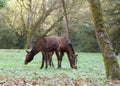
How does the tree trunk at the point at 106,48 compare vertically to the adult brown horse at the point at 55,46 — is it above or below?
above

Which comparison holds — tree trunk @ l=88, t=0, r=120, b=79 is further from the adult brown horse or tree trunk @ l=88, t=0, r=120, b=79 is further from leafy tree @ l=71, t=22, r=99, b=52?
leafy tree @ l=71, t=22, r=99, b=52

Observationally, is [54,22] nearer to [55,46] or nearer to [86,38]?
[86,38]

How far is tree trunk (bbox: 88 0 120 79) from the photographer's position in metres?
12.2

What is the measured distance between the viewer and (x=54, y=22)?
181 ft

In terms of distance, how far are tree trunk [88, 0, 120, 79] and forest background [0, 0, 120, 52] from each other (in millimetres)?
27749

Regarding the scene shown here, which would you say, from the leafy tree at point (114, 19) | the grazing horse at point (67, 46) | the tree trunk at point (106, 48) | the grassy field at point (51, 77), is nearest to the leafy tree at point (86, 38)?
the leafy tree at point (114, 19)

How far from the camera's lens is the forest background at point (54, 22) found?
41.5 metres

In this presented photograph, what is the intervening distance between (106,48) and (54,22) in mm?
43033

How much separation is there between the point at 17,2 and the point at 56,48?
41.6 metres

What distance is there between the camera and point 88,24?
174 feet

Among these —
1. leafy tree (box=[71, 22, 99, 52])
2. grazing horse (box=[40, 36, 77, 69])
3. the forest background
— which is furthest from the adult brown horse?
leafy tree (box=[71, 22, 99, 52])

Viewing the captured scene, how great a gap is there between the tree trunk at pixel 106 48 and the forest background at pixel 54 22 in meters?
27.7

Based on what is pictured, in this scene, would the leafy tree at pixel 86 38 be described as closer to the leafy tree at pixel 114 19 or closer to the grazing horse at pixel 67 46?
the leafy tree at pixel 114 19

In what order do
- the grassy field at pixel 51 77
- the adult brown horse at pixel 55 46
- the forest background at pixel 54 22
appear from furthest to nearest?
1. the forest background at pixel 54 22
2. the adult brown horse at pixel 55 46
3. the grassy field at pixel 51 77
